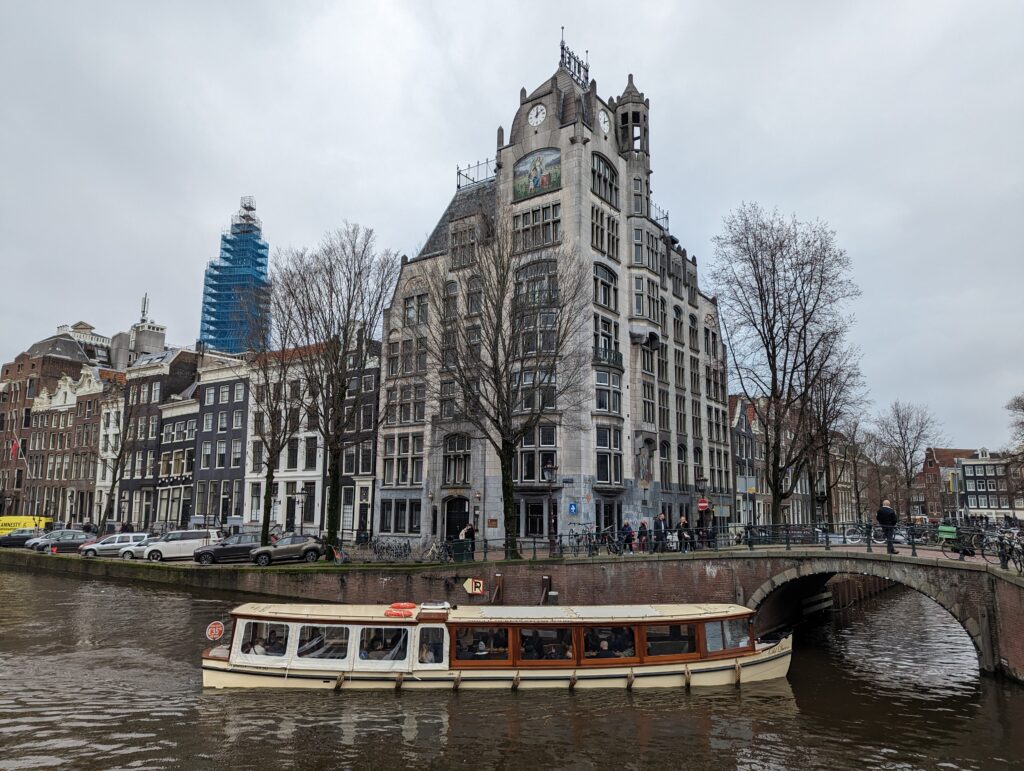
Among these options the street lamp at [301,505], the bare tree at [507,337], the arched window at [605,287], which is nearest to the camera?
the bare tree at [507,337]

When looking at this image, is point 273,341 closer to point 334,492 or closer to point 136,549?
point 334,492

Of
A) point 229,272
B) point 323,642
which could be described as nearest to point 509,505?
point 323,642

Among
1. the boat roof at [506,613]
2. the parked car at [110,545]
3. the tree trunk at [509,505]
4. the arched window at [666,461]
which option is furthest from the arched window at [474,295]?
the parked car at [110,545]

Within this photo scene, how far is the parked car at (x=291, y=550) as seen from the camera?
40.0 meters

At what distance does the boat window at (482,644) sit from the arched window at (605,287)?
28307 millimetres

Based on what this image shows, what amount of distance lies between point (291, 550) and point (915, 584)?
31.2 m

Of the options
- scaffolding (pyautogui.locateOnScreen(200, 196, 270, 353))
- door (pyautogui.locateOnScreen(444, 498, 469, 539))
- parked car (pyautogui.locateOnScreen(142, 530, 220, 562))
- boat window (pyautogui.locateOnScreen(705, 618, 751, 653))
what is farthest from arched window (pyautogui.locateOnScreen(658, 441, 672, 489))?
scaffolding (pyautogui.locateOnScreen(200, 196, 270, 353))

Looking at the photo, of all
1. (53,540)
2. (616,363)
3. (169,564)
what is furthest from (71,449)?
(616,363)

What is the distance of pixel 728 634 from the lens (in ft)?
69.3

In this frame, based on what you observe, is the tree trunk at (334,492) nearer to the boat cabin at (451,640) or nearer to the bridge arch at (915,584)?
the boat cabin at (451,640)

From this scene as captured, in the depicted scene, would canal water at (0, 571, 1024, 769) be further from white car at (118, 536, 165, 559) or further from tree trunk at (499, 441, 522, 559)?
white car at (118, 536, 165, 559)

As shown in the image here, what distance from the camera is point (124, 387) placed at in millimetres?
72312

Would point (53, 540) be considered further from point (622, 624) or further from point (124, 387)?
point (622, 624)

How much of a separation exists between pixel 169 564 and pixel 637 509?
93.5ft
